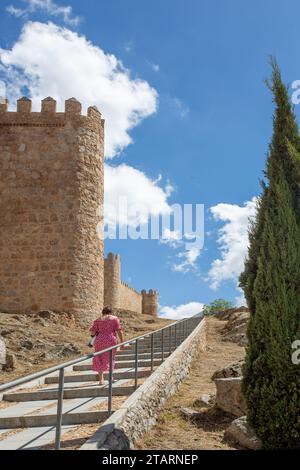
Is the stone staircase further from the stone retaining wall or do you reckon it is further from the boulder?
the boulder

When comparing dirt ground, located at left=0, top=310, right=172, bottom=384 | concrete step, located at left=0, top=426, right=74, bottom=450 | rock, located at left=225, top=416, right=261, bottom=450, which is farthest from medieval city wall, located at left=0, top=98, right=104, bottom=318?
rock, located at left=225, top=416, right=261, bottom=450

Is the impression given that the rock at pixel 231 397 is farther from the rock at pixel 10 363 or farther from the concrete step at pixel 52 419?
the rock at pixel 10 363

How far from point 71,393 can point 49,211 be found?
9893 mm

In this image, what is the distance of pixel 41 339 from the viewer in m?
13.9

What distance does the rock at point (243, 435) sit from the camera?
6.32m

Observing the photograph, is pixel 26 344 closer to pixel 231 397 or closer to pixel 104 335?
pixel 104 335

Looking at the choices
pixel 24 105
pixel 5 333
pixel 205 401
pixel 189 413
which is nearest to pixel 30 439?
pixel 189 413

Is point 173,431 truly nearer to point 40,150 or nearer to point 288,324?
point 288,324

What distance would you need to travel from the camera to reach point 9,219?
17391 millimetres

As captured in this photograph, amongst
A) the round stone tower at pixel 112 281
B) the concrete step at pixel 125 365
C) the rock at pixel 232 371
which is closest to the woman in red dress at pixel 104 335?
the concrete step at pixel 125 365

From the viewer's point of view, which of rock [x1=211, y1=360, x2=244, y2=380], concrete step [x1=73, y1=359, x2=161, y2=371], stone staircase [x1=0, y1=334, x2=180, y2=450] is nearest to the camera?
stone staircase [x1=0, y1=334, x2=180, y2=450]

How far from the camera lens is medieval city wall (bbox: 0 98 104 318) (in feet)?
55.5

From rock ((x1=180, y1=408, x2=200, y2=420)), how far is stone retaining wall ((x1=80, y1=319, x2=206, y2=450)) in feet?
1.22

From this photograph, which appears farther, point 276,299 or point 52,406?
point 52,406
